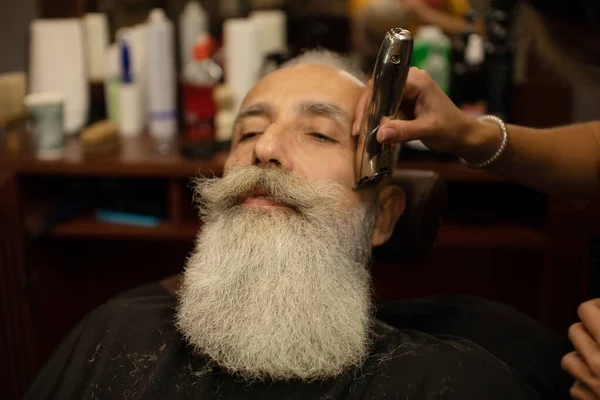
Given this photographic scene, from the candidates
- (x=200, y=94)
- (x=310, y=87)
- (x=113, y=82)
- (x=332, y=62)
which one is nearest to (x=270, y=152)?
(x=310, y=87)

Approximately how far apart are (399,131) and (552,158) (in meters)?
0.42

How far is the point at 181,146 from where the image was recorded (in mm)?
2484

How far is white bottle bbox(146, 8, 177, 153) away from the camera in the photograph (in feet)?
8.68

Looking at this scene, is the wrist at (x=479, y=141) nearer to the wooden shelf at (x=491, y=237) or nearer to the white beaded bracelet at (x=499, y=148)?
the white beaded bracelet at (x=499, y=148)

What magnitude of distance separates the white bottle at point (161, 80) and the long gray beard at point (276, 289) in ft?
4.46

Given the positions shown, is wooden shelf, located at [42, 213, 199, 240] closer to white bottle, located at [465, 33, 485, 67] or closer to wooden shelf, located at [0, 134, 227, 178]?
wooden shelf, located at [0, 134, 227, 178]

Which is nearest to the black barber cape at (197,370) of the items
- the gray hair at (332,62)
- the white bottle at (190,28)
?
the gray hair at (332,62)

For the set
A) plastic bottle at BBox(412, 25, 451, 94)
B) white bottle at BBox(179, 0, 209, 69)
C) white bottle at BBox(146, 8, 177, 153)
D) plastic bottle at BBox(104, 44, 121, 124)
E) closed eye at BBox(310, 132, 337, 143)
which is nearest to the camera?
closed eye at BBox(310, 132, 337, 143)

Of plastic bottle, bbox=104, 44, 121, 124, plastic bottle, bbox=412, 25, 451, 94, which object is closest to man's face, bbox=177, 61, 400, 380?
plastic bottle, bbox=412, 25, 451, 94

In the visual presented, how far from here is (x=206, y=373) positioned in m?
1.33

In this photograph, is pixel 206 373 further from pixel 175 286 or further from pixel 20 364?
pixel 20 364

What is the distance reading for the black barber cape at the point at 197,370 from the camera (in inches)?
48.1

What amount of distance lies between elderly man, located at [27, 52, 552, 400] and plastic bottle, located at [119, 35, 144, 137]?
1331mm

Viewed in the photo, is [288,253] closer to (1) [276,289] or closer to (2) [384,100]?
(1) [276,289]
